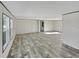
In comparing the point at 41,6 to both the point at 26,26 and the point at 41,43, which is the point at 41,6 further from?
the point at 26,26

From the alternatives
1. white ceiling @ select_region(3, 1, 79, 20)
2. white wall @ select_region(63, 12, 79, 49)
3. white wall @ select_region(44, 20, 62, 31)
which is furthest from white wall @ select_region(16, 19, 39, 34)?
white ceiling @ select_region(3, 1, 79, 20)

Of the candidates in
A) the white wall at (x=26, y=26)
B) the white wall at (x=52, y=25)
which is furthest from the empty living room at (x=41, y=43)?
the white wall at (x=52, y=25)

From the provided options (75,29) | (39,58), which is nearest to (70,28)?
(75,29)

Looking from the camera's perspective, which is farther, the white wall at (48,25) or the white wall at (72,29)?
the white wall at (48,25)

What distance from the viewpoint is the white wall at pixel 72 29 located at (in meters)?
5.25

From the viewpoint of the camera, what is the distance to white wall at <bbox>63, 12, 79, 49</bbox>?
5248 millimetres

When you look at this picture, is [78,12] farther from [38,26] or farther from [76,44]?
[38,26]

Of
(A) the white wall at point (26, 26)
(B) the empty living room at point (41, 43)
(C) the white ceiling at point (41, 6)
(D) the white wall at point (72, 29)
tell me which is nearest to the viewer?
(C) the white ceiling at point (41, 6)

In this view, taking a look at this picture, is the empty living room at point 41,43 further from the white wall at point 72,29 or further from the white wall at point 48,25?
Result: the white wall at point 48,25

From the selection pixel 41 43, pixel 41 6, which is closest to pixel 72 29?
pixel 41 43

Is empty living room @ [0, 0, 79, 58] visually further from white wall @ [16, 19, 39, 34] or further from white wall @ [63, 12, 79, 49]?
white wall @ [16, 19, 39, 34]

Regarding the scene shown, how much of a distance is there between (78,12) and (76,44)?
1708 millimetres

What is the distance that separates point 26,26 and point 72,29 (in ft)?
30.4

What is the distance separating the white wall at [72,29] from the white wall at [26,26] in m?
8.21
